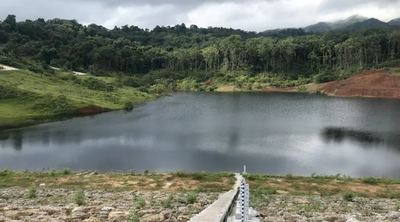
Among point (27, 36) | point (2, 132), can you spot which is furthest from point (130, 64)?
point (2, 132)

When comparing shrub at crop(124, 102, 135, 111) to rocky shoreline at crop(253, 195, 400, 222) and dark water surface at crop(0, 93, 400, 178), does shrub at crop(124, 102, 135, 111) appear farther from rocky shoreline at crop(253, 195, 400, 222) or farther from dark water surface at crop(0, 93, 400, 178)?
rocky shoreline at crop(253, 195, 400, 222)

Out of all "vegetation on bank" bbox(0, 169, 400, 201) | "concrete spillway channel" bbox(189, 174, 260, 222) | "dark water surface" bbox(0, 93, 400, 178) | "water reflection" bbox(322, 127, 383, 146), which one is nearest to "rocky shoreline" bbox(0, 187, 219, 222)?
"concrete spillway channel" bbox(189, 174, 260, 222)

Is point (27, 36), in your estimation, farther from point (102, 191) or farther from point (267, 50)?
point (102, 191)

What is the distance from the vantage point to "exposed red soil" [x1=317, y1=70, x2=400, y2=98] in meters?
86.6

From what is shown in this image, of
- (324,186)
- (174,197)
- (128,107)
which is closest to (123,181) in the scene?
(174,197)

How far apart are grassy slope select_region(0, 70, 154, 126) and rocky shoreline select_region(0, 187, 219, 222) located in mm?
39799

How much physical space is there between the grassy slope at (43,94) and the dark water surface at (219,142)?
842 centimetres

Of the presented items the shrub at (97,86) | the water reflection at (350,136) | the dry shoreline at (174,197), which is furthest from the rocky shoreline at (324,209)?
the shrub at (97,86)

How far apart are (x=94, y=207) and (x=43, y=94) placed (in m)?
58.9

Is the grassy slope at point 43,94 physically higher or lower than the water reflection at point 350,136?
higher

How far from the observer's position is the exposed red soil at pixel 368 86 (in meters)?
86.6

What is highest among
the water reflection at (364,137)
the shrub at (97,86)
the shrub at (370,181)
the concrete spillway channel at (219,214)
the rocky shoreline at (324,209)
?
the shrub at (97,86)

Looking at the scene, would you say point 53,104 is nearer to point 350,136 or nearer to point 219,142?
point 219,142

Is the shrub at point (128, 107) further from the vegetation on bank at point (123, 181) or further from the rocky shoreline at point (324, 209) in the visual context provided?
the rocky shoreline at point (324, 209)
